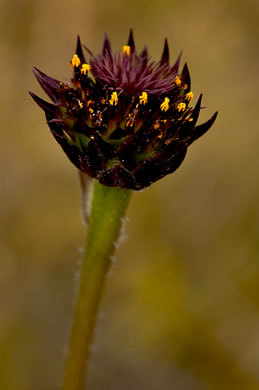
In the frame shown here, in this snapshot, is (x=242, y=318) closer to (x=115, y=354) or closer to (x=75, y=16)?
A: (x=115, y=354)

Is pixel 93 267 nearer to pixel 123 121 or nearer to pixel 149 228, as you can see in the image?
pixel 123 121

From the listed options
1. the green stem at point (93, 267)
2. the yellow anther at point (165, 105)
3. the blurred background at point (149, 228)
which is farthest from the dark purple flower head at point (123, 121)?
the blurred background at point (149, 228)

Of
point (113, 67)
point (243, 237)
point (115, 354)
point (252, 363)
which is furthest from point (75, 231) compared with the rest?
point (113, 67)

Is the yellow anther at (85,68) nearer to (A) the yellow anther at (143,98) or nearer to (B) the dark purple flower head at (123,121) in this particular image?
(B) the dark purple flower head at (123,121)

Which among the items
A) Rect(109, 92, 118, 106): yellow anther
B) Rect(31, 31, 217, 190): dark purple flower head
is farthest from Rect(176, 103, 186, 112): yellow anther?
Rect(109, 92, 118, 106): yellow anther

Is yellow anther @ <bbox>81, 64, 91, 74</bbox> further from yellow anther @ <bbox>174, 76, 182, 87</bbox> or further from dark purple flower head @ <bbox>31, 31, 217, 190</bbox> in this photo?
yellow anther @ <bbox>174, 76, 182, 87</bbox>

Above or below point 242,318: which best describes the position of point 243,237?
above
